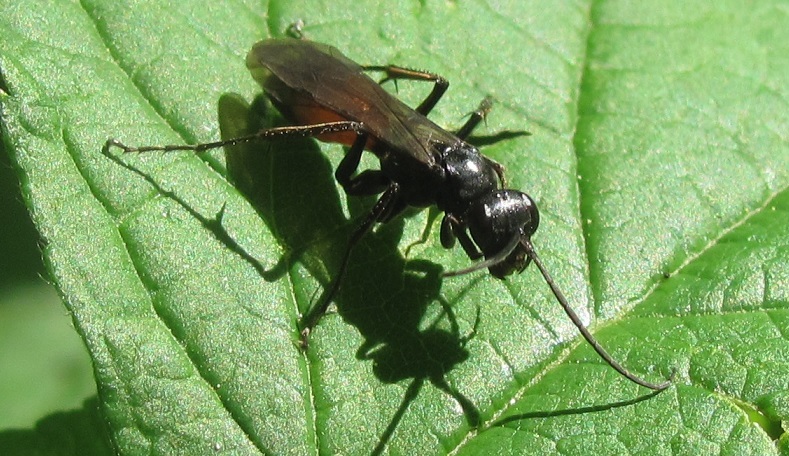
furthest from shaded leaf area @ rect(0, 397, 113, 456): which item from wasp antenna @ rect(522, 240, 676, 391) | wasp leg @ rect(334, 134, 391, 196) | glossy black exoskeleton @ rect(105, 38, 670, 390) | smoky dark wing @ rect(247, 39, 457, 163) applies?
wasp antenna @ rect(522, 240, 676, 391)

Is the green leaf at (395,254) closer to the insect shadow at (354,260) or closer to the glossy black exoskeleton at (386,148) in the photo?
the insect shadow at (354,260)

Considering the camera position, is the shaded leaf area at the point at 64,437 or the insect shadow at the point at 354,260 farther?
the shaded leaf area at the point at 64,437

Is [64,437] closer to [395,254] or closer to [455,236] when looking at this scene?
[395,254]

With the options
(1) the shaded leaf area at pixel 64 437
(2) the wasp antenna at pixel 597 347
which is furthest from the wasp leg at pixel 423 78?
(1) the shaded leaf area at pixel 64 437

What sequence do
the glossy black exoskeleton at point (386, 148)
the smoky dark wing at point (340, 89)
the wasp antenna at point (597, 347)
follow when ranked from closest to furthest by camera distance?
the wasp antenna at point (597, 347), the glossy black exoskeleton at point (386, 148), the smoky dark wing at point (340, 89)

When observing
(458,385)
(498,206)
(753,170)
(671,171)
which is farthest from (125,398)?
(753,170)

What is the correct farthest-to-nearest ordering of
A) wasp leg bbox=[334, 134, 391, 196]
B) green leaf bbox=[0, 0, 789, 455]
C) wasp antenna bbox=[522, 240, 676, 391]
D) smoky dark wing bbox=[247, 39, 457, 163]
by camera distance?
wasp leg bbox=[334, 134, 391, 196] → smoky dark wing bbox=[247, 39, 457, 163] → wasp antenna bbox=[522, 240, 676, 391] → green leaf bbox=[0, 0, 789, 455]

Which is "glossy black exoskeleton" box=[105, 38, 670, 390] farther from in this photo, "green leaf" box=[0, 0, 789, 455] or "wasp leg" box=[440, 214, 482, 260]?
"green leaf" box=[0, 0, 789, 455]
